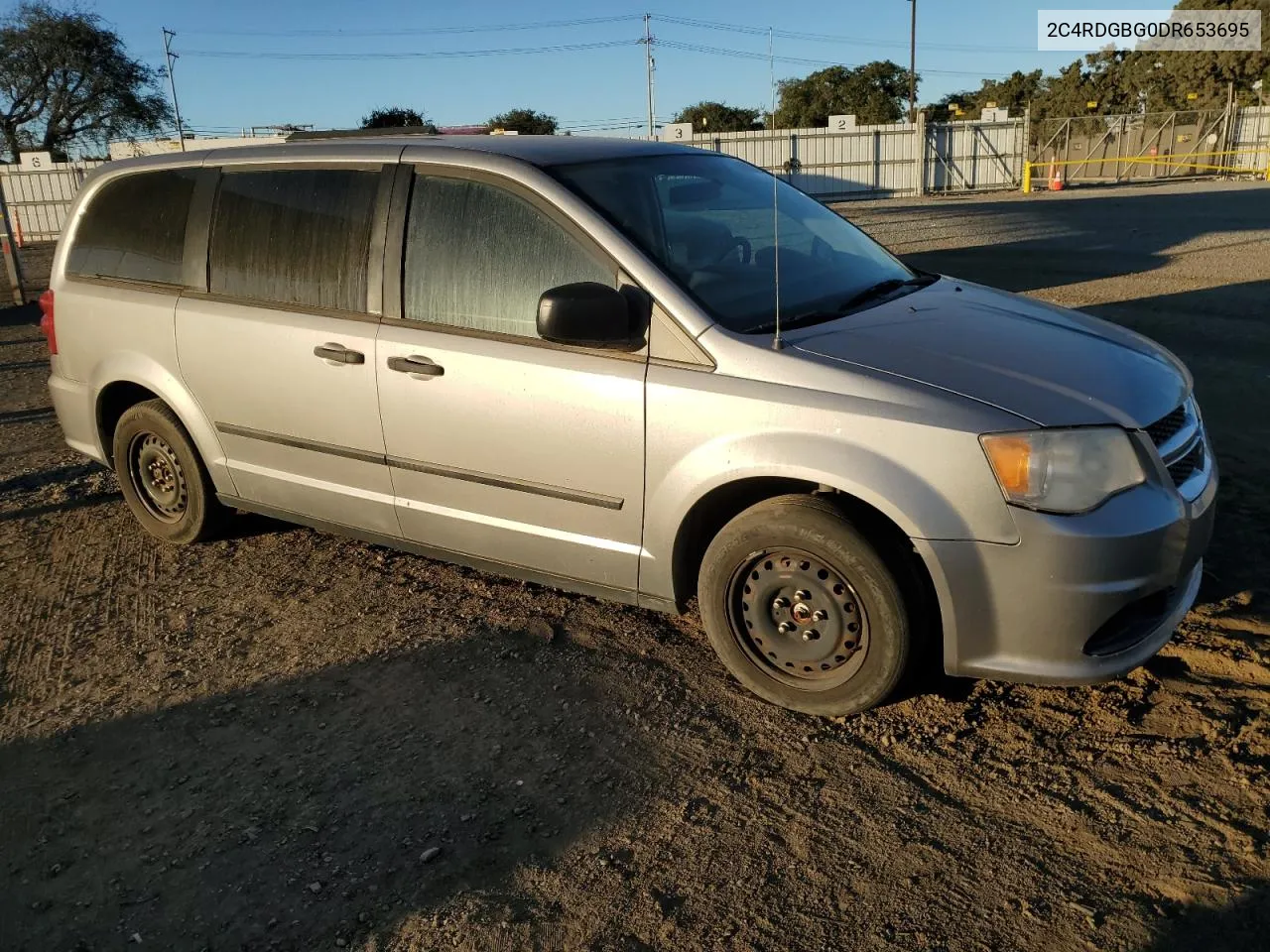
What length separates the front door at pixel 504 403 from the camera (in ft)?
11.7

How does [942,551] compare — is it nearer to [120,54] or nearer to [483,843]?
[483,843]

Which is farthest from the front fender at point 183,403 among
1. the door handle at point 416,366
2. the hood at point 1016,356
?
the hood at point 1016,356

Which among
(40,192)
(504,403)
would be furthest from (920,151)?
(504,403)

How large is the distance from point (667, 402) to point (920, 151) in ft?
112

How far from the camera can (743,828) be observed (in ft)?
9.50

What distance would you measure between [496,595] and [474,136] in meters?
2.00

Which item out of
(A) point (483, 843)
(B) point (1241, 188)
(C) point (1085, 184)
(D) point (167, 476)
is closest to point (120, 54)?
(C) point (1085, 184)

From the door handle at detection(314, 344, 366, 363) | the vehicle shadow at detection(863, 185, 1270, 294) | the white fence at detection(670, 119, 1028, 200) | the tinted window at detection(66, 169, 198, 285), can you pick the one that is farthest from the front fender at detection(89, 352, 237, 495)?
the white fence at detection(670, 119, 1028, 200)

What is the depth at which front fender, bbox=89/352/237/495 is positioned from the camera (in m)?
4.74

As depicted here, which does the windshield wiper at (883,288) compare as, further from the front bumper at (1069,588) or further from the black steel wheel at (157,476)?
the black steel wheel at (157,476)

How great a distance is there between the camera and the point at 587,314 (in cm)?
336

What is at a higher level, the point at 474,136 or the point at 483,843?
the point at 474,136

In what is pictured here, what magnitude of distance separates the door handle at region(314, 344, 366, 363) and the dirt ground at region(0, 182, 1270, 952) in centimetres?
110

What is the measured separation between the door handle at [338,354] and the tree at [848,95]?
223ft
